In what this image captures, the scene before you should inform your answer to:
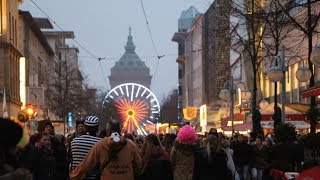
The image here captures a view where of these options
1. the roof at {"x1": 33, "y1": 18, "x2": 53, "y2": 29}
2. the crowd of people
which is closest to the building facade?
the roof at {"x1": 33, "y1": 18, "x2": 53, "y2": 29}

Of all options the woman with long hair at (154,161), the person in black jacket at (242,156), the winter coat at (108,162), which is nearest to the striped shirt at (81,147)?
the winter coat at (108,162)

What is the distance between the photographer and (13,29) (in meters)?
62.0

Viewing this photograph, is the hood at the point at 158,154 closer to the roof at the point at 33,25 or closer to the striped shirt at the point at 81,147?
the striped shirt at the point at 81,147

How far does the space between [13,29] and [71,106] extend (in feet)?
57.2

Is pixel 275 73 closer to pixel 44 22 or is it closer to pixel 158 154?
pixel 158 154

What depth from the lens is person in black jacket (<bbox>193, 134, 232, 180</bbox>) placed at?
1166cm

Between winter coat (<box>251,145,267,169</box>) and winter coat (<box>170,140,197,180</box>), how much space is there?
9.32m

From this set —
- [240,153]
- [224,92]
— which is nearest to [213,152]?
[240,153]

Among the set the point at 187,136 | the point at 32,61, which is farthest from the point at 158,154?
the point at 32,61

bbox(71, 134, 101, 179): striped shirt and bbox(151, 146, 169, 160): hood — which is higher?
bbox(71, 134, 101, 179): striped shirt

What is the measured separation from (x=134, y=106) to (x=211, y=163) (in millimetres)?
74907

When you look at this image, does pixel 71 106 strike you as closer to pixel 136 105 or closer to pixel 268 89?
pixel 136 105

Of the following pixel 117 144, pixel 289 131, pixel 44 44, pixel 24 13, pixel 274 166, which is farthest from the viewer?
pixel 44 44

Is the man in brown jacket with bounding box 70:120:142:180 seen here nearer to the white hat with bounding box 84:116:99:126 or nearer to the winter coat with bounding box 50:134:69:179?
the white hat with bounding box 84:116:99:126
